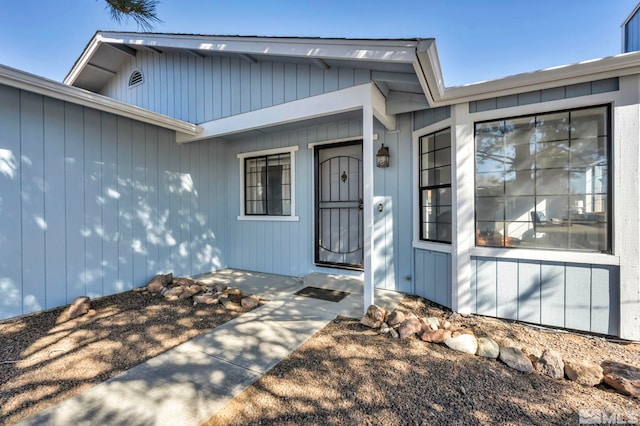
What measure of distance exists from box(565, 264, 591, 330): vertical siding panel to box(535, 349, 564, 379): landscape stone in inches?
36.7

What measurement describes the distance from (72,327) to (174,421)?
227cm

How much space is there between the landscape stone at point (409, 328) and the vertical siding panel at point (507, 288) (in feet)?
3.56

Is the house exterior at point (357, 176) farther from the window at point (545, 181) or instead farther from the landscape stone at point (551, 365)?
the landscape stone at point (551, 365)

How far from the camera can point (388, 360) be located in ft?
7.90

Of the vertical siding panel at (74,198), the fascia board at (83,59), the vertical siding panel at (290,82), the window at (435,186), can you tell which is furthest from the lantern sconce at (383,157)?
the fascia board at (83,59)

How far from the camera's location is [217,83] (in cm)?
452

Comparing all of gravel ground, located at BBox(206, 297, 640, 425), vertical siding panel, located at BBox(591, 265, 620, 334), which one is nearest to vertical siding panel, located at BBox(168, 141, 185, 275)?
gravel ground, located at BBox(206, 297, 640, 425)

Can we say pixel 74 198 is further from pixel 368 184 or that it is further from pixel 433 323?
pixel 433 323

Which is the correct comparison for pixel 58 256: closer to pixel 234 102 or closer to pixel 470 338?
pixel 234 102

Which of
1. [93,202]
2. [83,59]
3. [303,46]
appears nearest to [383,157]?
[303,46]

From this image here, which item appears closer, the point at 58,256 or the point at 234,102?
the point at 58,256

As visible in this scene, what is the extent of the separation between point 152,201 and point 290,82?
2.97 meters

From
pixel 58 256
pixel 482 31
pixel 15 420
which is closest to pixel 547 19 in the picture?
pixel 482 31

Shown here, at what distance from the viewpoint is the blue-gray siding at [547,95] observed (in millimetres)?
2750
